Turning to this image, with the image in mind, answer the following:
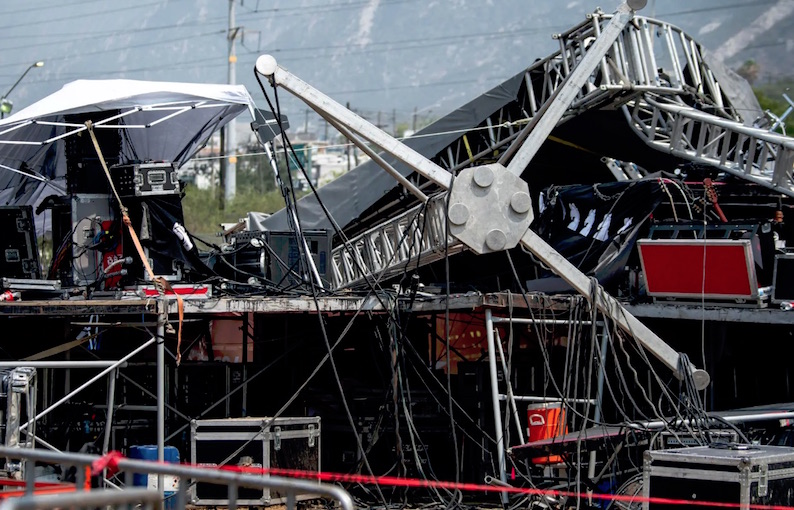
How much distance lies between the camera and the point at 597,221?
16672mm

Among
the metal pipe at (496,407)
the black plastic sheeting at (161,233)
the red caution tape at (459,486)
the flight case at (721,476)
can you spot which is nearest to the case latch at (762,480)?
the flight case at (721,476)

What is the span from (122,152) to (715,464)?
984cm

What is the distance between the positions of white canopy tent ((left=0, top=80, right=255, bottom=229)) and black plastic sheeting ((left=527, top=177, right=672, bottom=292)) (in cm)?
470

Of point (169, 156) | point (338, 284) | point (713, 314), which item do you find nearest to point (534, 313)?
point (713, 314)

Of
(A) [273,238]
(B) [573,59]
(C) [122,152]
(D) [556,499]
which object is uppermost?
(B) [573,59]

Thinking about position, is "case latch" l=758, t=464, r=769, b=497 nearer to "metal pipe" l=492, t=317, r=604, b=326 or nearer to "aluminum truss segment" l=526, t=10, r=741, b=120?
"metal pipe" l=492, t=317, r=604, b=326

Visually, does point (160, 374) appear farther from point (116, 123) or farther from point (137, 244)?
point (116, 123)

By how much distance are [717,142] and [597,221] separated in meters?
2.13

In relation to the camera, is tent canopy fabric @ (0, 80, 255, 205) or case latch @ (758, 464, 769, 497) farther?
tent canopy fabric @ (0, 80, 255, 205)

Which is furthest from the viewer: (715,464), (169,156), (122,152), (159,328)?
(169,156)

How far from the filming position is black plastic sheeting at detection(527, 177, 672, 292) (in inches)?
621

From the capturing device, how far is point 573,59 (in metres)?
17.1

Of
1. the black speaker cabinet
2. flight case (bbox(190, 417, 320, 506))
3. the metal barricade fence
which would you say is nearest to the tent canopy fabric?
the black speaker cabinet

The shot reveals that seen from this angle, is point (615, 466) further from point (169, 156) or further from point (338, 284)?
point (169, 156)
